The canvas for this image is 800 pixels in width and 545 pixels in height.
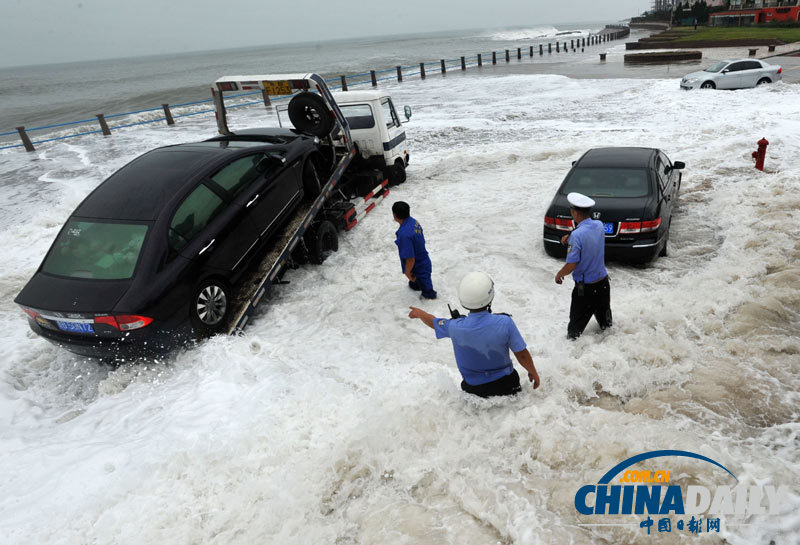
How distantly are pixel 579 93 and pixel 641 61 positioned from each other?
1286 centimetres

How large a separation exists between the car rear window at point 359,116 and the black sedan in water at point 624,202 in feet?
14.7

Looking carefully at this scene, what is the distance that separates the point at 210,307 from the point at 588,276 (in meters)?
3.93

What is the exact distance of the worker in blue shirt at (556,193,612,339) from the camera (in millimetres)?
4305

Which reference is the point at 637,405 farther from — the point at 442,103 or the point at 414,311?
the point at 442,103

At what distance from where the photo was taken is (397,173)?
10414 millimetres

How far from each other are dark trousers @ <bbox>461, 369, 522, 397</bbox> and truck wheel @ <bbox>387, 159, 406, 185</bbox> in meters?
7.53

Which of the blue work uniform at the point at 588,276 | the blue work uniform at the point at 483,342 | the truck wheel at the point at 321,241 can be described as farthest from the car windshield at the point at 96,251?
the blue work uniform at the point at 588,276

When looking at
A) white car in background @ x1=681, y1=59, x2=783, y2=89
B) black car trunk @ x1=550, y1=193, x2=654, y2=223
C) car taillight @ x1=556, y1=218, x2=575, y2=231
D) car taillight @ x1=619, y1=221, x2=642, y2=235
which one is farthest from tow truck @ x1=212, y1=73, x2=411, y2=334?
white car in background @ x1=681, y1=59, x2=783, y2=89

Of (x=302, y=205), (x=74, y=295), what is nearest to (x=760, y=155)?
(x=302, y=205)

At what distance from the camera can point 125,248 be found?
4.74 meters

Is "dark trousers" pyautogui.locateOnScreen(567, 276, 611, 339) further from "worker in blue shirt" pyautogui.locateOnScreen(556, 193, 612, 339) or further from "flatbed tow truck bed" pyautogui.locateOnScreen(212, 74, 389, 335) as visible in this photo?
"flatbed tow truck bed" pyautogui.locateOnScreen(212, 74, 389, 335)

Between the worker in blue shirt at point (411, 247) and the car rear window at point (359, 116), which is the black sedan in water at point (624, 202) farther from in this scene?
the car rear window at point (359, 116)

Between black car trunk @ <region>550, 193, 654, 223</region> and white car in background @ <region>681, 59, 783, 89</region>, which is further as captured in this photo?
white car in background @ <region>681, 59, 783, 89</region>

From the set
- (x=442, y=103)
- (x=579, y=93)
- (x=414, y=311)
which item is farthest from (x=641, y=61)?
(x=414, y=311)
